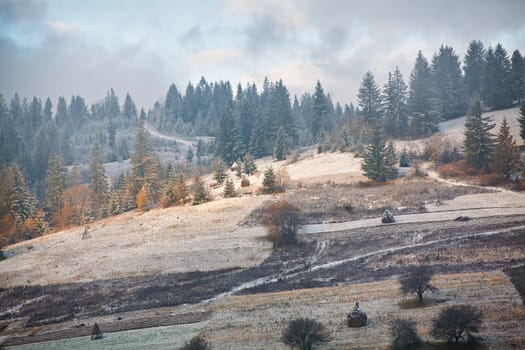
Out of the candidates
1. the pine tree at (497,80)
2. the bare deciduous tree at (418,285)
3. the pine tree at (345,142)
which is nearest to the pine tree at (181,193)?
the pine tree at (345,142)

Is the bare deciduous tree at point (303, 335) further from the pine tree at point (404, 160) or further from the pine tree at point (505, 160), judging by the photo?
the pine tree at point (404, 160)

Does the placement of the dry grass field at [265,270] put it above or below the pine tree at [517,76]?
below

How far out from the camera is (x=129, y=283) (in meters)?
45.0

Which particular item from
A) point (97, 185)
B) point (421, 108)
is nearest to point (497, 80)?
point (421, 108)

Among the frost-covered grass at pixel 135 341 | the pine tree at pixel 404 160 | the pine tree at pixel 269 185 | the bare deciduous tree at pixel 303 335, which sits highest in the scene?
the pine tree at pixel 404 160

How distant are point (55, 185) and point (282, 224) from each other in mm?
66233

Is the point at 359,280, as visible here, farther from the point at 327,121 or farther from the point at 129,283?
the point at 327,121

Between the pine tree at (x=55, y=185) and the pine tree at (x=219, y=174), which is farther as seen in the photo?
the pine tree at (x=55, y=185)

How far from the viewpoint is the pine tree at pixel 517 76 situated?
10512 cm

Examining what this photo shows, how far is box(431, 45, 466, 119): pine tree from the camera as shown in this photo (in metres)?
114

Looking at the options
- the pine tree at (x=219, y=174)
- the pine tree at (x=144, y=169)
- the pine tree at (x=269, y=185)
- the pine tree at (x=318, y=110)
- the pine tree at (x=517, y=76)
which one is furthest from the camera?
the pine tree at (x=318, y=110)

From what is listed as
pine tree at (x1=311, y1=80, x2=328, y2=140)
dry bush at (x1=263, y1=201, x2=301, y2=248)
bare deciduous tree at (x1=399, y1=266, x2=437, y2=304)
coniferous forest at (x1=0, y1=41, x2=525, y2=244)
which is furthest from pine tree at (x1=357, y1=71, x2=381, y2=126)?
bare deciduous tree at (x1=399, y1=266, x2=437, y2=304)

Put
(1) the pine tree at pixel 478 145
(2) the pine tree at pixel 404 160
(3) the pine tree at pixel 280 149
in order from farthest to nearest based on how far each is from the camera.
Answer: (3) the pine tree at pixel 280 149 < (2) the pine tree at pixel 404 160 < (1) the pine tree at pixel 478 145

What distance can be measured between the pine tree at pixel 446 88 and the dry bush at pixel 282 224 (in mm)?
67187
